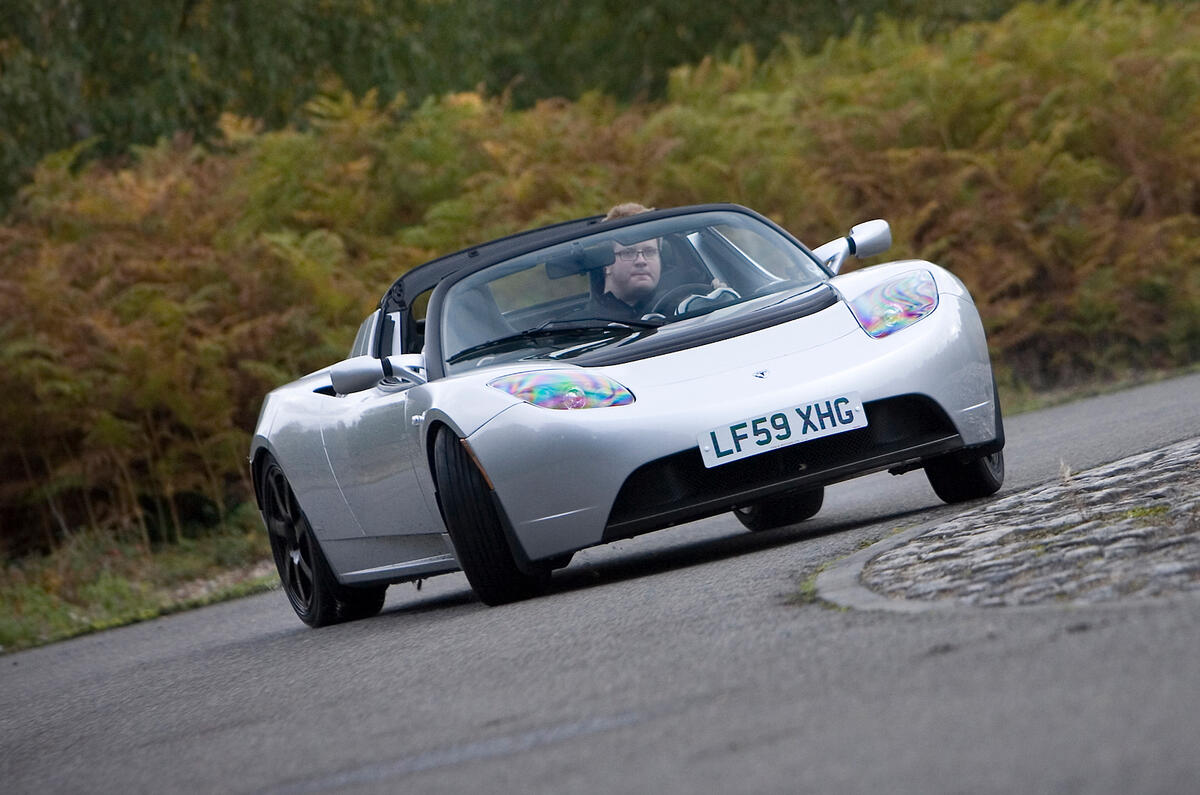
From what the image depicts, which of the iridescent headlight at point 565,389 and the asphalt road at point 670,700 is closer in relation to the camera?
the asphalt road at point 670,700

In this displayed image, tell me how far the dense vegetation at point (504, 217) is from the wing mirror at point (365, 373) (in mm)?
6517

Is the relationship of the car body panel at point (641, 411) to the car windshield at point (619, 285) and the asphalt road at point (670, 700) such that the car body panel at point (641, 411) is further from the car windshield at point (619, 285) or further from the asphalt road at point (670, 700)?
the asphalt road at point (670, 700)

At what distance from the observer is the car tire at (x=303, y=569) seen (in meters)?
8.18

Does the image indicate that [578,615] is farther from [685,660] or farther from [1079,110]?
[1079,110]

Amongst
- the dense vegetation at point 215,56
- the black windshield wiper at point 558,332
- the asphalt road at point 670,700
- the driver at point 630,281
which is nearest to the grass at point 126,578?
the asphalt road at point 670,700

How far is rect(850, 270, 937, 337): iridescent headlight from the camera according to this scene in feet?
22.4

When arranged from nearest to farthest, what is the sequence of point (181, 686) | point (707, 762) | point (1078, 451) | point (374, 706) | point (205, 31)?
1. point (707, 762)
2. point (374, 706)
3. point (181, 686)
4. point (1078, 451)
5. point (205, 31)

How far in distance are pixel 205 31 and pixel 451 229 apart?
36.5 ft

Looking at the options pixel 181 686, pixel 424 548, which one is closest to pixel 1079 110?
pixel 424 548

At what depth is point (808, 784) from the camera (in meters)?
3.15

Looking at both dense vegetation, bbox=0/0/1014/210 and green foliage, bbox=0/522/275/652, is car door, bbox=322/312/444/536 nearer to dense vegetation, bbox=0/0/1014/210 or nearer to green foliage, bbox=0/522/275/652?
green foliage, bbox=0/522/275/652

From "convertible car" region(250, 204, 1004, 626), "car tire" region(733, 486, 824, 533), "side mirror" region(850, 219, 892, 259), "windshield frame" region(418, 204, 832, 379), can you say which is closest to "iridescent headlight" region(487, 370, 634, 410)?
"convertible car" region(250, 204, 1004, 626)

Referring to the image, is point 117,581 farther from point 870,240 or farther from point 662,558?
point 870,240

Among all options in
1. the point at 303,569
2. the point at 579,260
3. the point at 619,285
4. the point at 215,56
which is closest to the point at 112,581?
the point at 303,569
